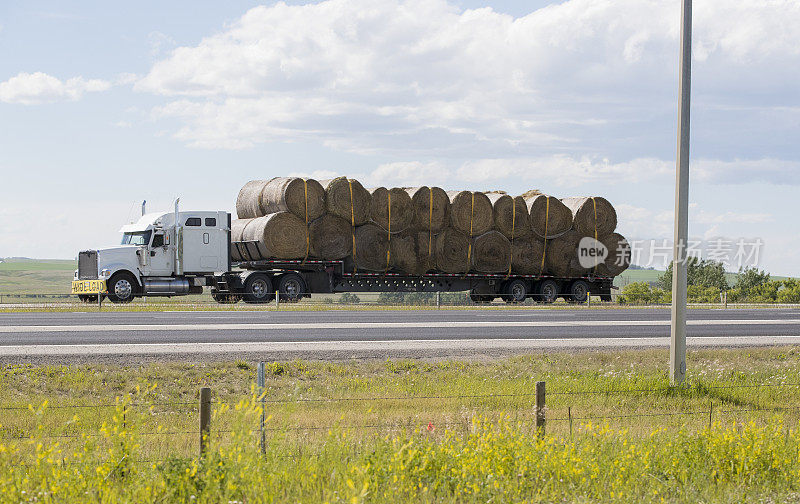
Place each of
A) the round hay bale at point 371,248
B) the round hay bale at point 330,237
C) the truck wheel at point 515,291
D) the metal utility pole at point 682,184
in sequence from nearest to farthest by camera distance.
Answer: the metal utility pole at point 682,184 → the round hay bale at point 330,237 → the round hay bale at point 371,248 → the truck wheel at point 515,291

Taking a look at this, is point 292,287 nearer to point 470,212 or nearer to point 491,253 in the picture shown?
point 470,212

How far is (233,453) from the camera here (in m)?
6.49

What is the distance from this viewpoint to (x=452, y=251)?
3114 cm

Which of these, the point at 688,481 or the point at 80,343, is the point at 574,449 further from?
the point at 80,343

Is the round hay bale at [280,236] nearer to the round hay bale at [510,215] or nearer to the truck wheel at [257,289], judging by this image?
the truck wheel at [257,289]

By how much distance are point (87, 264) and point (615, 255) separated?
21845mm

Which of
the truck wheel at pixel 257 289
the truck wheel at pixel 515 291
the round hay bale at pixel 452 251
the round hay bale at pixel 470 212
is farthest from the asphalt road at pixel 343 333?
the truck wheel at pixel 515 291

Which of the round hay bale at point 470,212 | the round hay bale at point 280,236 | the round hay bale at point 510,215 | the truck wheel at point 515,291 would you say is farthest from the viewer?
the truck wheel at point 515,291

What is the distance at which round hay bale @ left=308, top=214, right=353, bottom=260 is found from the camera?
2892 cm

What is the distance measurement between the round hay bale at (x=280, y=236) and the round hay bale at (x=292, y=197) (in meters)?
0.35

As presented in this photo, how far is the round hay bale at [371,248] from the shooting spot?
2956 cm

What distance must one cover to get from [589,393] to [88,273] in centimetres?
2167

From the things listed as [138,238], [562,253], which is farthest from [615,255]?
[138,238]

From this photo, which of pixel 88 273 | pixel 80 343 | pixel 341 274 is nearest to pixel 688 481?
pixel 80 343
